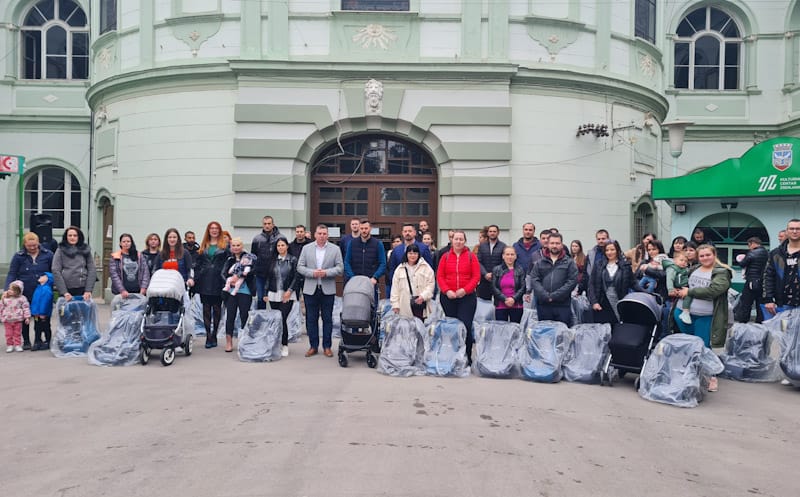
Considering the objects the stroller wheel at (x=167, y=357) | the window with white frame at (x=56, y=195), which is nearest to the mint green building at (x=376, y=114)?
the window with white frame at (x=56, y=195)

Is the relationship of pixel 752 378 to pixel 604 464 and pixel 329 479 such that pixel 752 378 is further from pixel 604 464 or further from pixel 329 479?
pixel 329 479

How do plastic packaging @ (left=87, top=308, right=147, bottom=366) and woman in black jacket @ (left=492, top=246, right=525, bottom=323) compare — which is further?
woman in black jacket @ (left=492, top=246, right=525, bottom=323)

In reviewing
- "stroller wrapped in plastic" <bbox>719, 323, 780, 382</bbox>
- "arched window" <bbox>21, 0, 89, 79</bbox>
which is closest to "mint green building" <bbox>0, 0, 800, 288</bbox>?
"arched window" <bbox>21, 0, 89, 79</bbox>

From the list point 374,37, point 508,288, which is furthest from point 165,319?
point 374,37

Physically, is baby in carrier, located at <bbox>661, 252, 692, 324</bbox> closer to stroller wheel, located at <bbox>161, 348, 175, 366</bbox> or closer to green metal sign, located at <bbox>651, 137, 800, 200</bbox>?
green metal sign, located at <bbox>651, 137, 800, 200</bbox>

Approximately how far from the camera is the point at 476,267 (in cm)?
958

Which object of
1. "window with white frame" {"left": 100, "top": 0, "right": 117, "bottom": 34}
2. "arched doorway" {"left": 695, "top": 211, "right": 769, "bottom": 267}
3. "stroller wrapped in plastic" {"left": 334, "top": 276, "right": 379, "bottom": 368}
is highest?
"window with white frame" {"left": 100, "top": 0, "right": 117, "bottom": 34}

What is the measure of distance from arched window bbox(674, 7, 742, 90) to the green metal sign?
29.5ft

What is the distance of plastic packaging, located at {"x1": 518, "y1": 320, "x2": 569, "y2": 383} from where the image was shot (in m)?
8.68

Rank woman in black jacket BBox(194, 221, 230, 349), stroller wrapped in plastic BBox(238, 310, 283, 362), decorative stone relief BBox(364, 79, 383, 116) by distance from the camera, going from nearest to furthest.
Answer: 1. stroller wrapped in plastic BBox(238, 310, 283, 362)
2. woman in black jacket BBox(194, 221, 230, 349)
3. decorative stone relief BBox(364, 79, 383, 116)

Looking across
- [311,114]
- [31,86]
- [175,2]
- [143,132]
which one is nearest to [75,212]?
[31,86]

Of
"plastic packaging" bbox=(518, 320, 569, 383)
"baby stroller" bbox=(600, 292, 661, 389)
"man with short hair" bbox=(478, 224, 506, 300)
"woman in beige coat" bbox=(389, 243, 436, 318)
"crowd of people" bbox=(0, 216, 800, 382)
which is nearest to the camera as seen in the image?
"baby stroller" bbox=(600, 292, 661, 389)

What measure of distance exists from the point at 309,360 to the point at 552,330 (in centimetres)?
326

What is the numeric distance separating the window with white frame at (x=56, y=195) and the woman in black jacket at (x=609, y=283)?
16.1m
